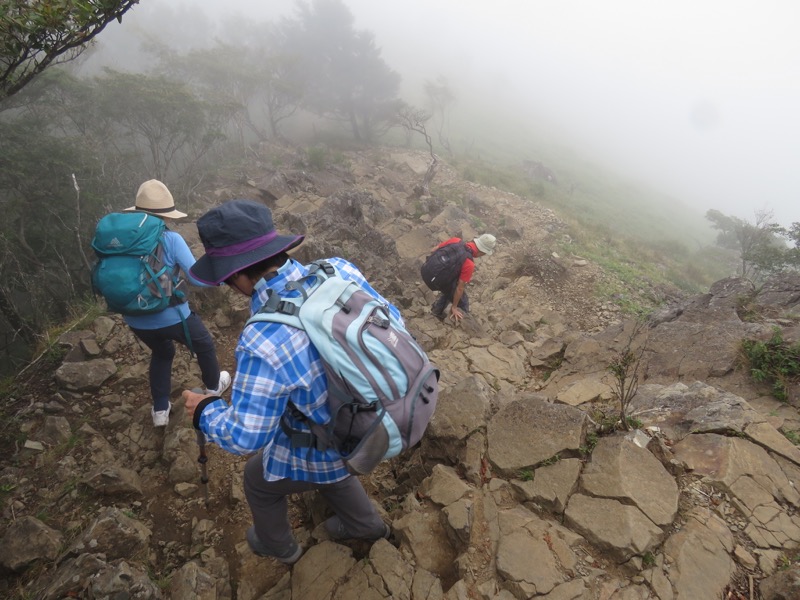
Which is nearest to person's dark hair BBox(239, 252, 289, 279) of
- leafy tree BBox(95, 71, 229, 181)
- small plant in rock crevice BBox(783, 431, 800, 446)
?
small plant in rock crevice BBox(783, 431, 800, 446)

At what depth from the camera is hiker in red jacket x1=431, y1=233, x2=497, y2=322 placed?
5.95 m

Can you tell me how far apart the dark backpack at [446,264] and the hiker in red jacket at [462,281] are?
6 cm

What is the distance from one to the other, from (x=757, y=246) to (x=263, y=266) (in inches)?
946

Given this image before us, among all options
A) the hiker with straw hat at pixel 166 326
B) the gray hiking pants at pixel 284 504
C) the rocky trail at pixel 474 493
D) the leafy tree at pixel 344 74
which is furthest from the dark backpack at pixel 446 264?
the leafy tree at pixel 344 74

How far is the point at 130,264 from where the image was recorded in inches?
121

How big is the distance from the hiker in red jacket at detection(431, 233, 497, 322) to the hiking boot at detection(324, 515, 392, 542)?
3972 millimetres

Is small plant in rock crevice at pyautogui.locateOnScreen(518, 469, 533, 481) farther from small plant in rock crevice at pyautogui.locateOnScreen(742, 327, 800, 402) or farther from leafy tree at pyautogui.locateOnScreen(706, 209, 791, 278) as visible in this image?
leafy tree at pyautogui.locateOnScreen(706, 209, 791, 278)

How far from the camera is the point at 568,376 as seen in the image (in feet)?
17.6

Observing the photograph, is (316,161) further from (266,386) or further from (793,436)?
(793,436)

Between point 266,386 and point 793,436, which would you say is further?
point 793,436

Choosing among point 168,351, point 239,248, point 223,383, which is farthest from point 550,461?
point 168,351

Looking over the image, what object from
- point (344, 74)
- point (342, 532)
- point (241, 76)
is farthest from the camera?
point (344, 74)

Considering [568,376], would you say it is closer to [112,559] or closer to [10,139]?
[112,559]

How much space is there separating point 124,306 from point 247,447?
6.69 ft
